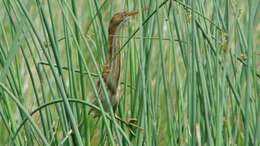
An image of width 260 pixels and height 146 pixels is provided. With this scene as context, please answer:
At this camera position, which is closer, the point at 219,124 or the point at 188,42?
the point at 219,124

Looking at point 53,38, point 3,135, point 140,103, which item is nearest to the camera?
point 53,38

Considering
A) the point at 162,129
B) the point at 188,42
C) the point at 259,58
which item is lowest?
the point at 162,129

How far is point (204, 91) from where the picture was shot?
53.1 inches

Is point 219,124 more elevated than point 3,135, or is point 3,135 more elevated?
point 219,124

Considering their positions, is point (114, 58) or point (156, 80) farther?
point (156, 80)

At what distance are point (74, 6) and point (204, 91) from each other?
0.34m

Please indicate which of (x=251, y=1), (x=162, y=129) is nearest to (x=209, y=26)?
(x=251, y=1)

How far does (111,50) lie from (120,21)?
0.07 meters

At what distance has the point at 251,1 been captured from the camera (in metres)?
A: 1.18

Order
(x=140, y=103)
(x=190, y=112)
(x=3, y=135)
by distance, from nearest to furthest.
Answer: (x=190, y=112)
(x=140, y=103)
(x=3, y=135)

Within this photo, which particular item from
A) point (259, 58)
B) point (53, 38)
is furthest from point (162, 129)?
point (53, 38)

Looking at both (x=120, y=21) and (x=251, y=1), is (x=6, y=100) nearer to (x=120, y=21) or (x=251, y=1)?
(x=120, y=21)

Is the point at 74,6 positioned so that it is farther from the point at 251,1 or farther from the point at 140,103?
the point at 251,1

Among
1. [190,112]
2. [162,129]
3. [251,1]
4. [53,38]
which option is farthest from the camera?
[162,129]
